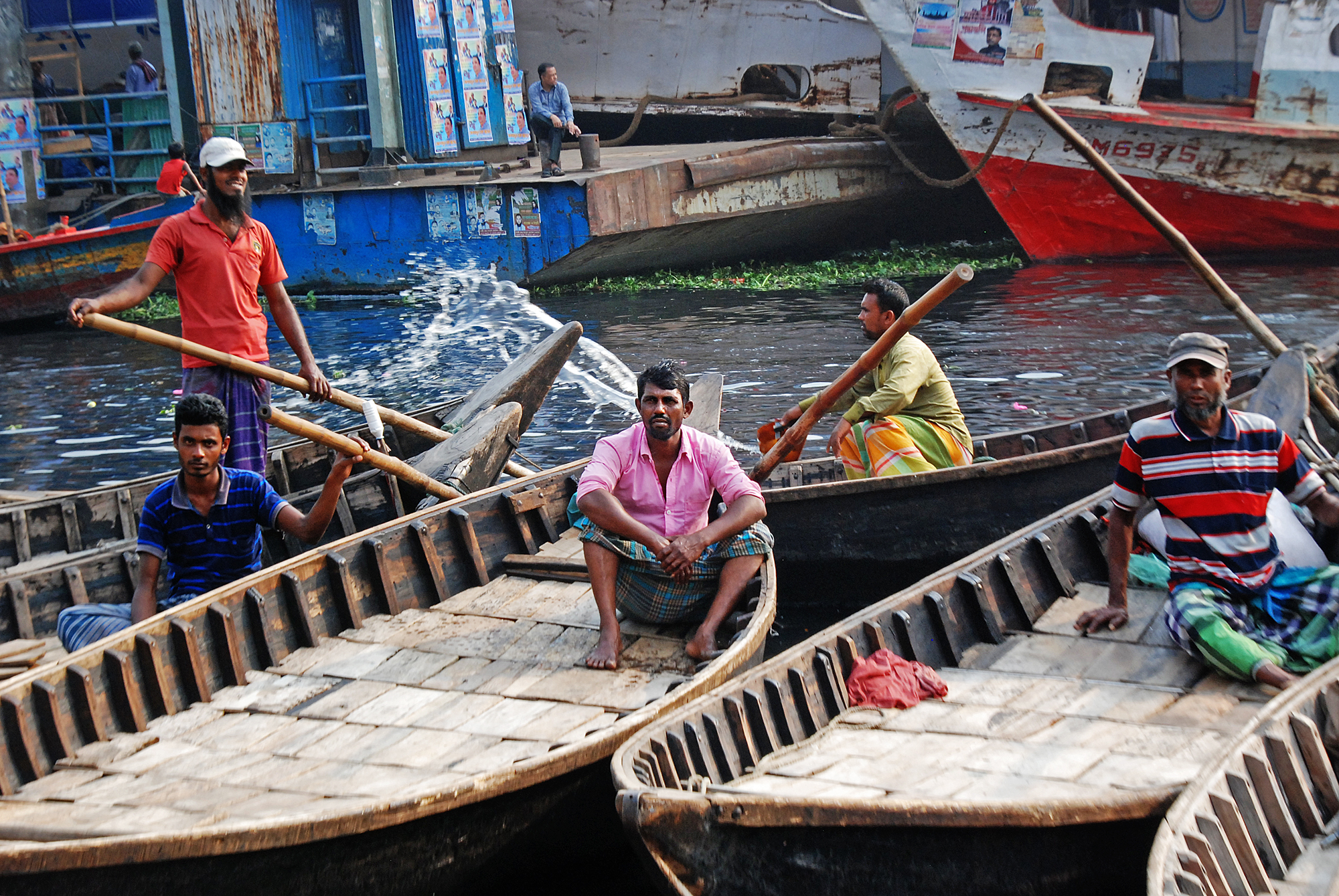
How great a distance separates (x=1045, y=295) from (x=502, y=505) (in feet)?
35.4

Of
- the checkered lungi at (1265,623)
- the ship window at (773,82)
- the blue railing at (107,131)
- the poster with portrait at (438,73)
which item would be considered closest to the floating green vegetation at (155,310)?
the blue railing at (107,131)

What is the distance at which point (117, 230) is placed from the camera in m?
14.7

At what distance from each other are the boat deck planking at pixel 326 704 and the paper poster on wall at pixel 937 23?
12.3 m

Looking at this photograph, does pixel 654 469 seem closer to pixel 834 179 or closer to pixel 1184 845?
pixel 1184 845

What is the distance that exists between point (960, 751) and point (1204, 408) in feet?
4.56

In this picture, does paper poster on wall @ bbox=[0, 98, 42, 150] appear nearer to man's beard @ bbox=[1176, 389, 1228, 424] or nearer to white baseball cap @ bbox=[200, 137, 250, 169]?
white baseball cap @ bbox=[200, 137, 250, 169]

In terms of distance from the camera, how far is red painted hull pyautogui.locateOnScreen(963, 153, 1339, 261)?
1534 cm

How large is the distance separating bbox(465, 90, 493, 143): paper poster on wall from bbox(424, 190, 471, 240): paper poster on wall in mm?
1600

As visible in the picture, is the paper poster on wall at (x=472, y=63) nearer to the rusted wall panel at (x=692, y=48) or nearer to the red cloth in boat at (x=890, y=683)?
the rusted wall panel at (x=692, y=48)

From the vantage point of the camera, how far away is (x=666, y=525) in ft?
14.7

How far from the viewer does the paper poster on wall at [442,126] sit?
16.3m

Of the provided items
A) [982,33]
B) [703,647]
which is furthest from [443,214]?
[703,647]

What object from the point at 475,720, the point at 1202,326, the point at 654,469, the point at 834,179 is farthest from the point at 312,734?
the point at 834,179

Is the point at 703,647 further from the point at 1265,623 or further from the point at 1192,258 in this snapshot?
the point at 1192,258
